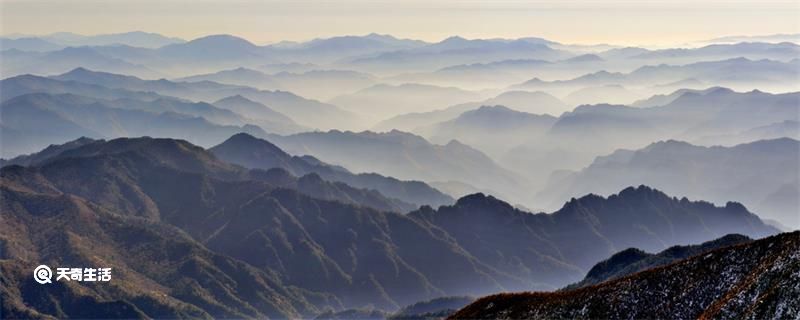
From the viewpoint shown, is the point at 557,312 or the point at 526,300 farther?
the point at 526,300

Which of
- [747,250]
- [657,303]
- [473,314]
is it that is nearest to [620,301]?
[657,303]

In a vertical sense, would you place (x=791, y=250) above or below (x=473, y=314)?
above

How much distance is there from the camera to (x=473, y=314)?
11394cm

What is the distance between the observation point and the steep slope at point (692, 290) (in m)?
82.7

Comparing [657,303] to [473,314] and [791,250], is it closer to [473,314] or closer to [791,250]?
[791,250]

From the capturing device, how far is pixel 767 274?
270ft

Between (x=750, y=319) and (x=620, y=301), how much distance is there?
21.2 m

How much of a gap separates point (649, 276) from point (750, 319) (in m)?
21.9

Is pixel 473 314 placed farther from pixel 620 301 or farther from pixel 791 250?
pixel 791 250

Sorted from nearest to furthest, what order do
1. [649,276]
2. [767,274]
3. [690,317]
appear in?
[767,274]
[690,317]
[649,276]

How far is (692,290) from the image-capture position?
94562mm

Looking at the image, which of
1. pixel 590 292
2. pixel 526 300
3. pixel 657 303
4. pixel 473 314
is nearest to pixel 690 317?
pixel 657 303

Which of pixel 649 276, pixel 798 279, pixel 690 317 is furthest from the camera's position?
pixel 649 276

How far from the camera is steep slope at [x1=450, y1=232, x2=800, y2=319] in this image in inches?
3255
